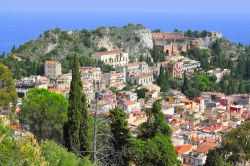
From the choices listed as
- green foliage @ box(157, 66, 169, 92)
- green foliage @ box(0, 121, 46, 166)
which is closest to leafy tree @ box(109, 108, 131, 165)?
green foliage @ box(0, 121, 46, 166)

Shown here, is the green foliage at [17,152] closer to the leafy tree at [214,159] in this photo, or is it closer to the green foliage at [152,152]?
the green foliage at [152,152]

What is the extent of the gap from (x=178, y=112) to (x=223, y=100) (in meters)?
7.12

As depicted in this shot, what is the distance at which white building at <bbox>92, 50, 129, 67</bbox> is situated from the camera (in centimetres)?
5993

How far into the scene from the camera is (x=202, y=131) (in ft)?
105

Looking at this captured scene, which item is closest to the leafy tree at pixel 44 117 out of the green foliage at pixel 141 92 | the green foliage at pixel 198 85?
the green foliage at pixel 141 92

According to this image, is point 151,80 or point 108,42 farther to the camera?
point 108,42

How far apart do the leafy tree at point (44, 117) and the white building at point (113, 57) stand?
39624mm

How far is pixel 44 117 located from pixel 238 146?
8.15 metres

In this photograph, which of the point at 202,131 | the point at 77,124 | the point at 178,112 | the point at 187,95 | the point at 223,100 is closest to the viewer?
the point at 77,124

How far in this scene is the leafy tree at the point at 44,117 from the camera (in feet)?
64.3

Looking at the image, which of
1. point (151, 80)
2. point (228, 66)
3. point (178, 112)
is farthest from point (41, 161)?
point (228, 66)

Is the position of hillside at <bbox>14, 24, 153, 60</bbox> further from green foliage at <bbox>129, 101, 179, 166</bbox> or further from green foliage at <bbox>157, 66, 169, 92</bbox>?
green foliage at <bbox>129, 101, 179, 166</bbox>

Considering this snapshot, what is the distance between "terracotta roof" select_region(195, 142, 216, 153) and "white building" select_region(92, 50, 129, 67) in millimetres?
33555

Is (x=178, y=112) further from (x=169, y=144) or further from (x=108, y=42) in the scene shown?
(x=108, y=42)
